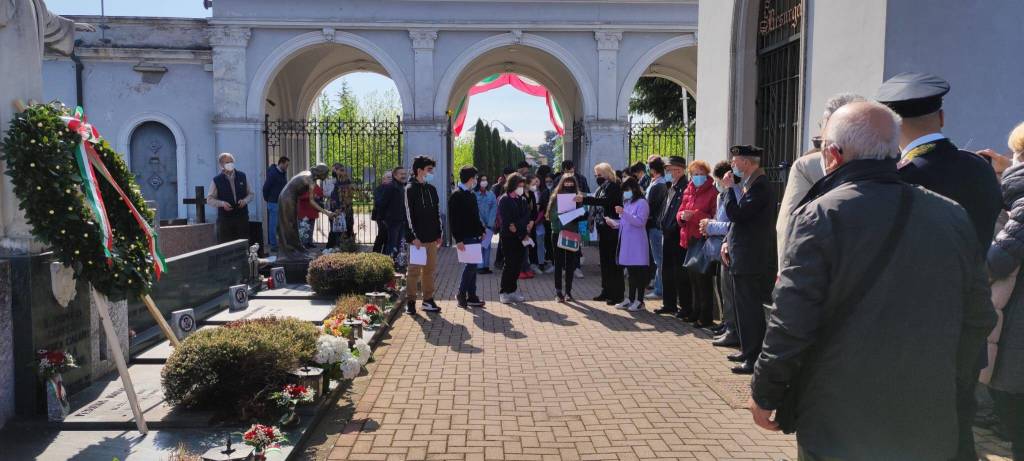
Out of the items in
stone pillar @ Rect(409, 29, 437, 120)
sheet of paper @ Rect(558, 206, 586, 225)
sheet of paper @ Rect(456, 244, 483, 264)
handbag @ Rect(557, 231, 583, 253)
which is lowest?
sheet of paper @ Rect(456, 244, 483, 264)

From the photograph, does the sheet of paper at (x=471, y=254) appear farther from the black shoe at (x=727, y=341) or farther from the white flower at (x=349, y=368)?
the white flower at (x=349, y=368)

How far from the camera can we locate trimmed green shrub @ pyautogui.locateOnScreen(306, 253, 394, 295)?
384 inches

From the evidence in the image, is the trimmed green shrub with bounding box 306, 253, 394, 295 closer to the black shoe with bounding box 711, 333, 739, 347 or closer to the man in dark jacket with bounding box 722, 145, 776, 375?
the black shoe with bounding box 711, 333, 739, 347

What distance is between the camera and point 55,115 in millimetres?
5051

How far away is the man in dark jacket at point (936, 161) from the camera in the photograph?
12.0 feet

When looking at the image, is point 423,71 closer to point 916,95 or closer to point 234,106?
point 234,106

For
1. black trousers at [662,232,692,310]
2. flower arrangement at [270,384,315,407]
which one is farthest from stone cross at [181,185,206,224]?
flower arrangement at [270,384,315,407]

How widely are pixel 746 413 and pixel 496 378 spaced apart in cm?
214

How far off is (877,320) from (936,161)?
60.5 inches

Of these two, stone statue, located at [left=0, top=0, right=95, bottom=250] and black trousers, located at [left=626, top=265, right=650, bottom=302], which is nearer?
stone statue, located at [left=0, top=0, right=95, bottom=250]

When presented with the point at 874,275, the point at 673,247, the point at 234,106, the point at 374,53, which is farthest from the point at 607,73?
the point at 874,275

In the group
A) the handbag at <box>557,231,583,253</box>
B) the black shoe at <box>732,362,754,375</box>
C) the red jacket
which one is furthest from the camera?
the handbag at <box>557,231,583,253</box>

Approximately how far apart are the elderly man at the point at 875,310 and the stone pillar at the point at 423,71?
17.1 metres

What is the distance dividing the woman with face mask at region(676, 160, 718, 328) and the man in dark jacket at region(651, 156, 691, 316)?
0.67ft
